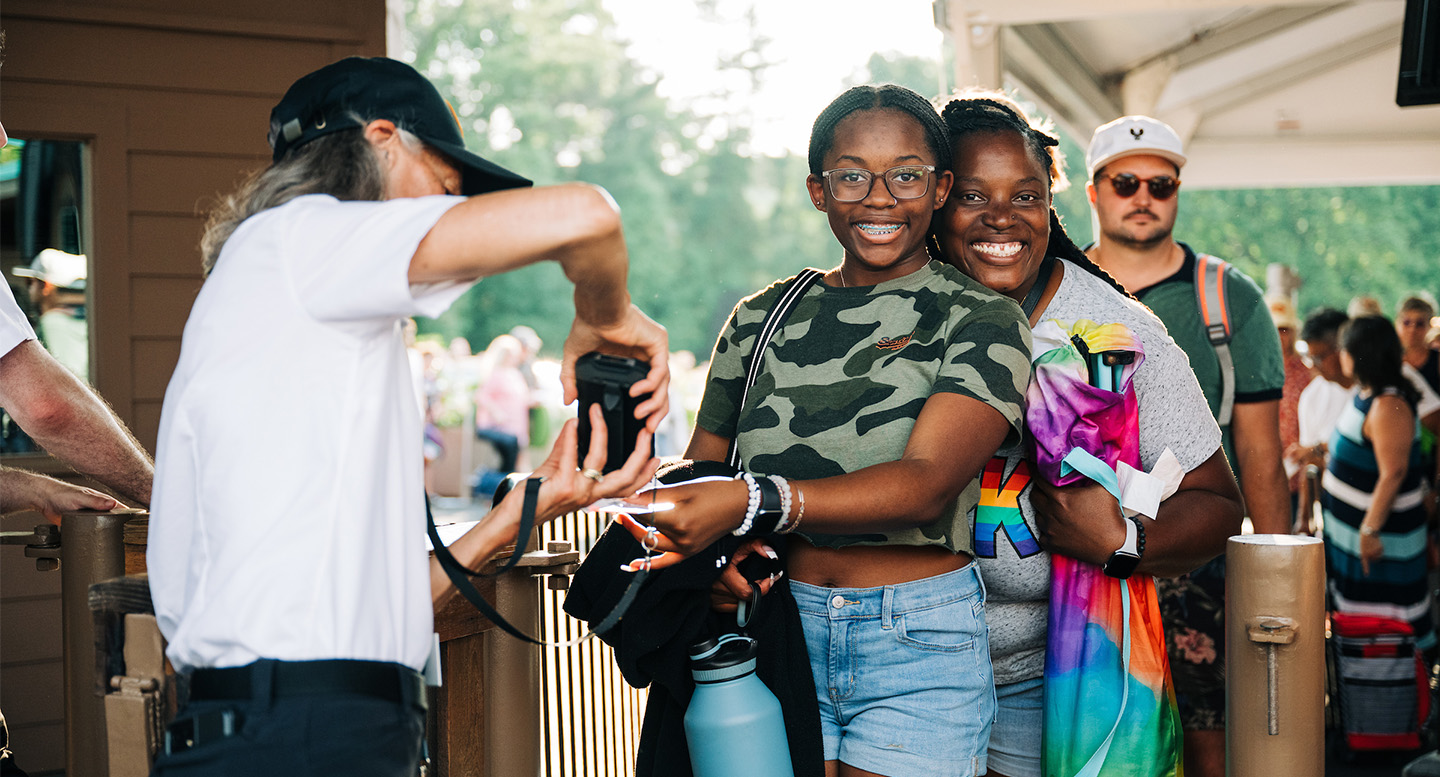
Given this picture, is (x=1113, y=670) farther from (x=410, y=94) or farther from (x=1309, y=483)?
(x=1309, y=483)

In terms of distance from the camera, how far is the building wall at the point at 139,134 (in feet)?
→ 15.2

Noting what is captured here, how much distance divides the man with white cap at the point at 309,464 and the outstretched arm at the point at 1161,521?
118cm

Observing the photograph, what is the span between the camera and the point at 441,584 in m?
1.99

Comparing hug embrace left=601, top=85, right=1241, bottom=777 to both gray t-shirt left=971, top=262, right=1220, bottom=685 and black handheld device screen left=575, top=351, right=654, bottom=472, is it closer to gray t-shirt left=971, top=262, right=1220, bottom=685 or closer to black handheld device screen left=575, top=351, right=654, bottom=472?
gray t-shirt left=971, top=262, right=1220, bottom=685

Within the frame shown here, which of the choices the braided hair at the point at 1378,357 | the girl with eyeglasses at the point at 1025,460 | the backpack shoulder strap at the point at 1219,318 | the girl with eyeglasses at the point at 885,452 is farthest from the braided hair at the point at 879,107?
the braided hair at the point at 1378,357

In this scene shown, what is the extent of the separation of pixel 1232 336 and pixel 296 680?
2884mm

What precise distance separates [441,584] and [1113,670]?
4.41 ft

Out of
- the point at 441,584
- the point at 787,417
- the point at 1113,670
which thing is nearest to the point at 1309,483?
the point at 1113,670

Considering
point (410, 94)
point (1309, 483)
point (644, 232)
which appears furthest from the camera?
point (644, 232)

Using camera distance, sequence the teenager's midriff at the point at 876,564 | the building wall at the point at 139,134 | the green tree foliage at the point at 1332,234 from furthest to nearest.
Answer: the green tree foliage at the point at 1332,234 → the building wall at the point at 139,134 → the teenager's midriff at the point at 876,564

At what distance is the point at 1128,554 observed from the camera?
236cm

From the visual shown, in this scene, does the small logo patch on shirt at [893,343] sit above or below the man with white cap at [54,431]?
above

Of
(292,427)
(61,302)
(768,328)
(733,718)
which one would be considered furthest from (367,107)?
(61,302)

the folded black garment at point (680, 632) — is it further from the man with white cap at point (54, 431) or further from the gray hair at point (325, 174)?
the man with white cap at point (54, 431)
